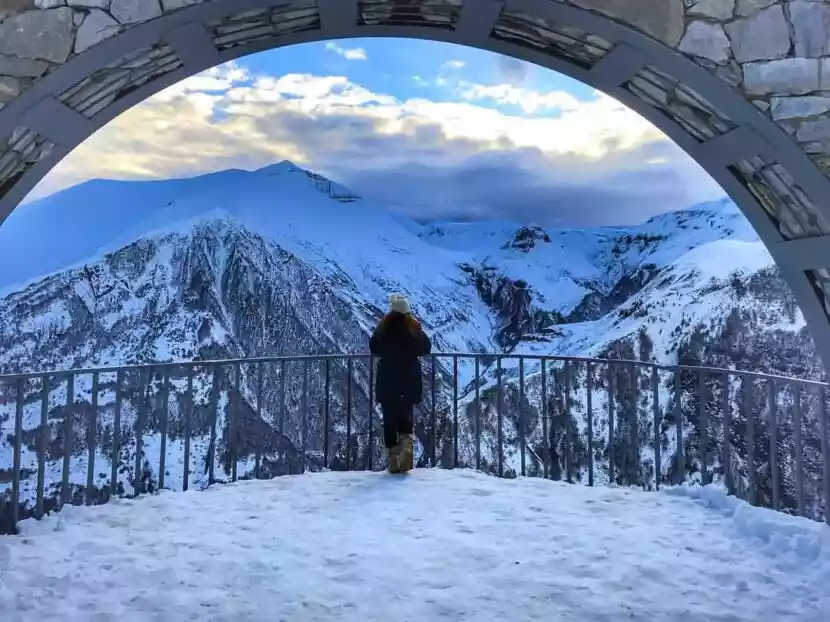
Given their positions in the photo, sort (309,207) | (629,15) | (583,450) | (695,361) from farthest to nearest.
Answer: (309,207) < (695,361) < (583,450) < (629,15)

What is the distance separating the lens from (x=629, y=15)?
2.21 meters

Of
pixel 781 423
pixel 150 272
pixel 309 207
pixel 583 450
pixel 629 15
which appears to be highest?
pixel 309 207

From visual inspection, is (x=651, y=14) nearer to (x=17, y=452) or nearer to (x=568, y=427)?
(x=568, y=427)

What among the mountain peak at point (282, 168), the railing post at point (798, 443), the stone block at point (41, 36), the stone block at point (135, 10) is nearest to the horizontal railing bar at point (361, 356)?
the railing post at point (798, 443)

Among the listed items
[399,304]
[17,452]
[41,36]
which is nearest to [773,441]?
[399,304]

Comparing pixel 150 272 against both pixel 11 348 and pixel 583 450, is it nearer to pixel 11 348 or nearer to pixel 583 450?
pixel 11 348

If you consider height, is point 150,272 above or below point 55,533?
above

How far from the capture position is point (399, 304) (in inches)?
199

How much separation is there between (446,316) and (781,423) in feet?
83.4

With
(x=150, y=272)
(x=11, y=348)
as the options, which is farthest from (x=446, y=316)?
(x=11, y=348)

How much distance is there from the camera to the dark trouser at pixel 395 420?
498 centimetres

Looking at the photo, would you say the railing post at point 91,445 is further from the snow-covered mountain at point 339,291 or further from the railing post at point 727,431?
the snow-covered mountain at point 339,291

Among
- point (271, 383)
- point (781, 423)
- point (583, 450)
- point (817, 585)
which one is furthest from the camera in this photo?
point (271, 383)

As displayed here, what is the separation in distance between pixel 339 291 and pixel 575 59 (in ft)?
138
